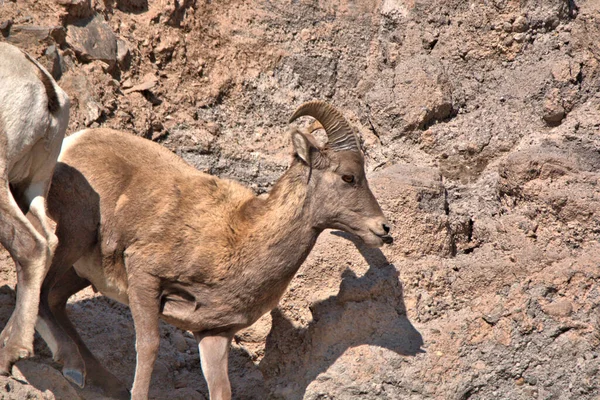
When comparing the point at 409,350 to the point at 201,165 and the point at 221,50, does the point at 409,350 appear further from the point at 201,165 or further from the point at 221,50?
the point at 221,50

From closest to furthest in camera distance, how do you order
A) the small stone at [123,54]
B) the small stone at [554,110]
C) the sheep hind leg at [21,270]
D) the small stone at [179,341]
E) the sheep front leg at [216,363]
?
the sheep hind leg at [21,270] → the sheep front leg at [216,363] → the small stone at [179,341] → the small stone at [554,110] → the small stone at [123,54]

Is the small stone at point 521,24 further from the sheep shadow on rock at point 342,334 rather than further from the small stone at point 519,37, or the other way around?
the sheep shadow on rock at point 342,334

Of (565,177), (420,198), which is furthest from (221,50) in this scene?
(565,177)

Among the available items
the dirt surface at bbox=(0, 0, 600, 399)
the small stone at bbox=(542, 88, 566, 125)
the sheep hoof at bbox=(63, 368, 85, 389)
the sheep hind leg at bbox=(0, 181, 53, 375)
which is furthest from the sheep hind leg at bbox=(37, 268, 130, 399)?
the small stone at bbox=(542, 88, 566, 125)

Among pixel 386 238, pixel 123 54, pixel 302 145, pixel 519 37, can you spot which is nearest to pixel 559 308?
pixel 386 238

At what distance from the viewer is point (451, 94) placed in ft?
31.4

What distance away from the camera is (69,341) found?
6.82 m

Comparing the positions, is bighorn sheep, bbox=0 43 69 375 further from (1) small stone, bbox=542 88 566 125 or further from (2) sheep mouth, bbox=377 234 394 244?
(1) small stone, bbox=542 88 566 125

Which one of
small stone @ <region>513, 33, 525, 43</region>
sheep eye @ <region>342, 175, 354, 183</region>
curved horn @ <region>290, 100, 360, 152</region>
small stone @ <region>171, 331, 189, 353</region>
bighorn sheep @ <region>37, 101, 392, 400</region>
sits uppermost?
small stone @ <region>513, 33, 525, 43</region>

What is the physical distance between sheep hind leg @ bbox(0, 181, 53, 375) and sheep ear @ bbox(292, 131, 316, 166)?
1.94 meters

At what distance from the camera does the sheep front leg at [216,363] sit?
22.9 feet

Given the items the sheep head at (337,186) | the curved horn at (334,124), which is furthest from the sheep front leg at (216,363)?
the curved horn at (334,124)

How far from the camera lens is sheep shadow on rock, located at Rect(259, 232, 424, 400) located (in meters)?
7.27

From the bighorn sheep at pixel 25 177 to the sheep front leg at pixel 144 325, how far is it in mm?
685
